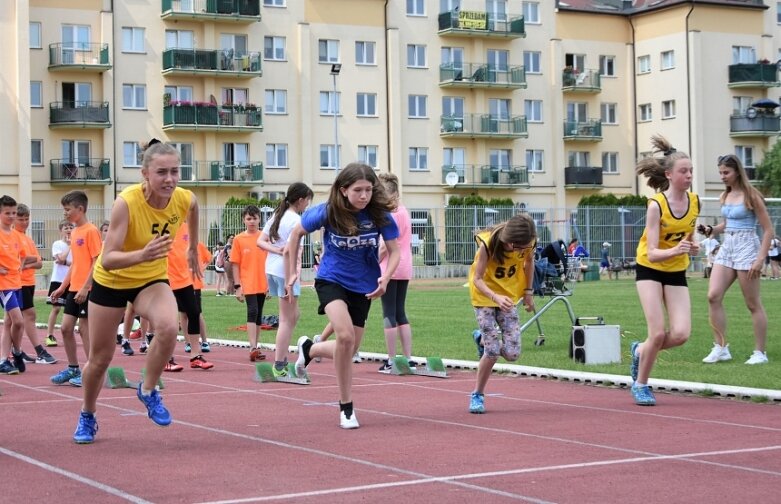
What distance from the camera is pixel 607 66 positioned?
7775 centimetres

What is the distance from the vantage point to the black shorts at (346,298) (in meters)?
9.74

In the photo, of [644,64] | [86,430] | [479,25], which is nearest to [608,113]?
[644,64]

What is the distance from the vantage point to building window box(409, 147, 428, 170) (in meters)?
72.0

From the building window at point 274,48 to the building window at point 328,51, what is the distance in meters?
2.03

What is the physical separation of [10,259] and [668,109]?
66.9 metres

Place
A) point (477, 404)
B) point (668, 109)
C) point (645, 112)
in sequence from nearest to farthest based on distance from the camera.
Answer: point (477, 404), point (668, 109), point (645, 112)

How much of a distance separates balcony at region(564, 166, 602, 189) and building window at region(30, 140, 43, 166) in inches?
1219

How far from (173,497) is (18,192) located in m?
58.4

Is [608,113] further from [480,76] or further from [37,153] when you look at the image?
[37,153]

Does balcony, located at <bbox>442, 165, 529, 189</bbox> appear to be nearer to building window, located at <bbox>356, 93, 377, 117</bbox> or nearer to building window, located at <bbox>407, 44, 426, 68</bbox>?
building window, located at <bbox>356, 93, 377, 117</bbox>

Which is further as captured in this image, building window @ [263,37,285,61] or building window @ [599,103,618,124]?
building window @ [599,103,618,124]

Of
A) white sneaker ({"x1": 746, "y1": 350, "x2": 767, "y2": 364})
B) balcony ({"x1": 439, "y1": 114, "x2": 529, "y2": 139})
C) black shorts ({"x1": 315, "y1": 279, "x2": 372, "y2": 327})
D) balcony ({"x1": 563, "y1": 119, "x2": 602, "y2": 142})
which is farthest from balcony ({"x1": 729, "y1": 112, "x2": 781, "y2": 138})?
black shorts ({"x1": 315, "y1": 279, "x2": 372, "y2": 327})

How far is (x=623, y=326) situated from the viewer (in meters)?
20.8

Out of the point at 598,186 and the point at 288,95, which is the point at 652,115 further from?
the point at 288,95
